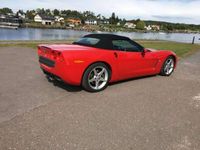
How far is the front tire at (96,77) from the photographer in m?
4.82

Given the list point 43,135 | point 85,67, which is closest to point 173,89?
point 85,67

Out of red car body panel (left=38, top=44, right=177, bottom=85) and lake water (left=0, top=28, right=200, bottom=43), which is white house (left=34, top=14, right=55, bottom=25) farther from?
red car body panel (left=38, top=44, right=177, bottom=85)

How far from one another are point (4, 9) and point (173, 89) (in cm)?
18588

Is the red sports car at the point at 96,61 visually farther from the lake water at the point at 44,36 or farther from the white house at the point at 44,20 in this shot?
the white house at the point at 44,20

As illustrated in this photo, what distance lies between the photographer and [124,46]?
18.7 ft

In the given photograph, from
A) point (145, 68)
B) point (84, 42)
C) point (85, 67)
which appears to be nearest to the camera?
point (85, 67)

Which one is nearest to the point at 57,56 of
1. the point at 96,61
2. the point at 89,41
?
the point at 96,61

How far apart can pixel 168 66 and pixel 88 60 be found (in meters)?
3.55

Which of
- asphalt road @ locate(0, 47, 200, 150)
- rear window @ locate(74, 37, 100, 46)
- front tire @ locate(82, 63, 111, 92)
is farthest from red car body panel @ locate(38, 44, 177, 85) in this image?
asphalt road @ locate(0, 47, 200, 150)

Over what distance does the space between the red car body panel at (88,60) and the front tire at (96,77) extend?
0.10m

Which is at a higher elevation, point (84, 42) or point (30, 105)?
point (84, 42)

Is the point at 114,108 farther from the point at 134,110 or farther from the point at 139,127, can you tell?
the point at 139,127

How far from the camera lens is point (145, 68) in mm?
6234

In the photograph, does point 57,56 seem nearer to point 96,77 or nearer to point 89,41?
point 96,77
